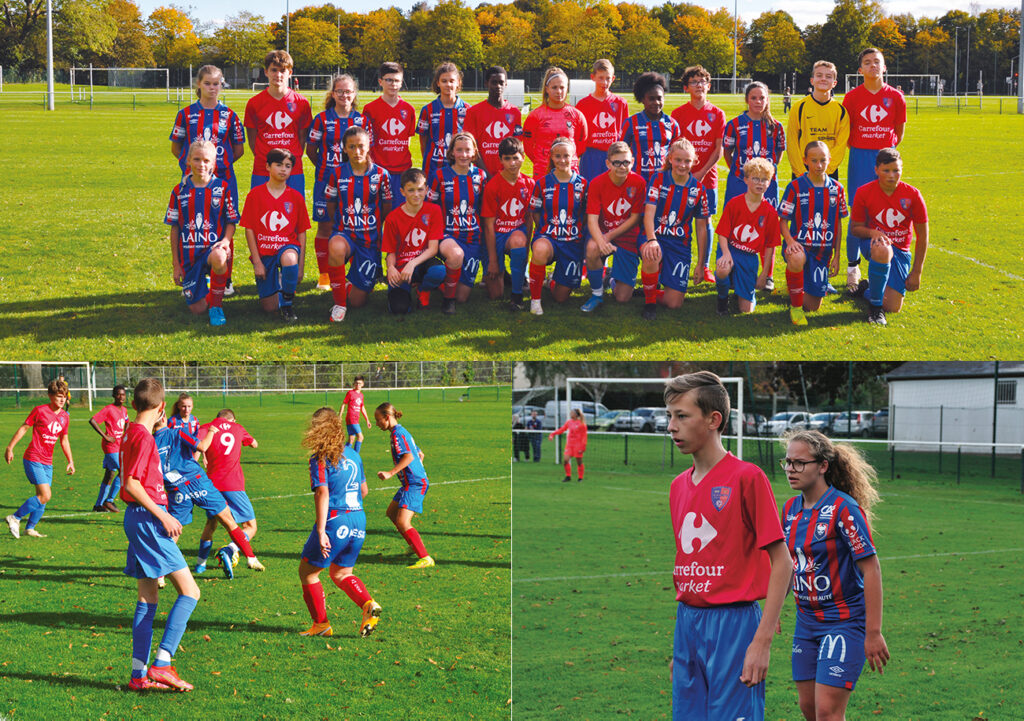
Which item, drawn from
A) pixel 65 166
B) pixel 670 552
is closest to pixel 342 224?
pixel 670 552

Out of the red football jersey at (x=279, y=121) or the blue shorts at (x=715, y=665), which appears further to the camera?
the red football jersey at (x=279, y=121)

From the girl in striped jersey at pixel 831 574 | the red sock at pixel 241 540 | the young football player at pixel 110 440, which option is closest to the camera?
the girl in striped jersey at pixel 831 574

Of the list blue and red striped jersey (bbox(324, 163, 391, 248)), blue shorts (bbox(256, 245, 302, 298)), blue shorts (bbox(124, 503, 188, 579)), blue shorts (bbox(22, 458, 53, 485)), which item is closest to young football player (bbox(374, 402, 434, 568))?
blue shorts (bbox(256, 245, 302, 298))

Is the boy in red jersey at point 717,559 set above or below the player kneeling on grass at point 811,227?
below

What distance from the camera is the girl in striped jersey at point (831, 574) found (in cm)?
405

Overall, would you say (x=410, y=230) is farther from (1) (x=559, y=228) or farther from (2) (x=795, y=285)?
(2) (x=795, y=285)

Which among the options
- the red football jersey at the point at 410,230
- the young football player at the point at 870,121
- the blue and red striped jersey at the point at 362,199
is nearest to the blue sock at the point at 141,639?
the red football jersey at the point at 410,230

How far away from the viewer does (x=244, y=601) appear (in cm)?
668

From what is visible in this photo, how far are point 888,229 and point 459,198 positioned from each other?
389cm

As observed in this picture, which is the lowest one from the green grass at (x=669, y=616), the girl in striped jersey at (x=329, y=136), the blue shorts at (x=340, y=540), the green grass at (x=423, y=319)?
the green grass at (x=669, y=616)

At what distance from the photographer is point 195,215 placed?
8.01 metres

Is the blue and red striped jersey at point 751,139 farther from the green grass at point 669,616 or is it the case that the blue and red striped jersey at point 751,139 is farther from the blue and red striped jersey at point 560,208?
the green grass at point 669,616

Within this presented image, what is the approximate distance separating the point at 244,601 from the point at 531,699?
2.35 m

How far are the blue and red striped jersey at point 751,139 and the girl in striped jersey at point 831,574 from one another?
16.7 ft
